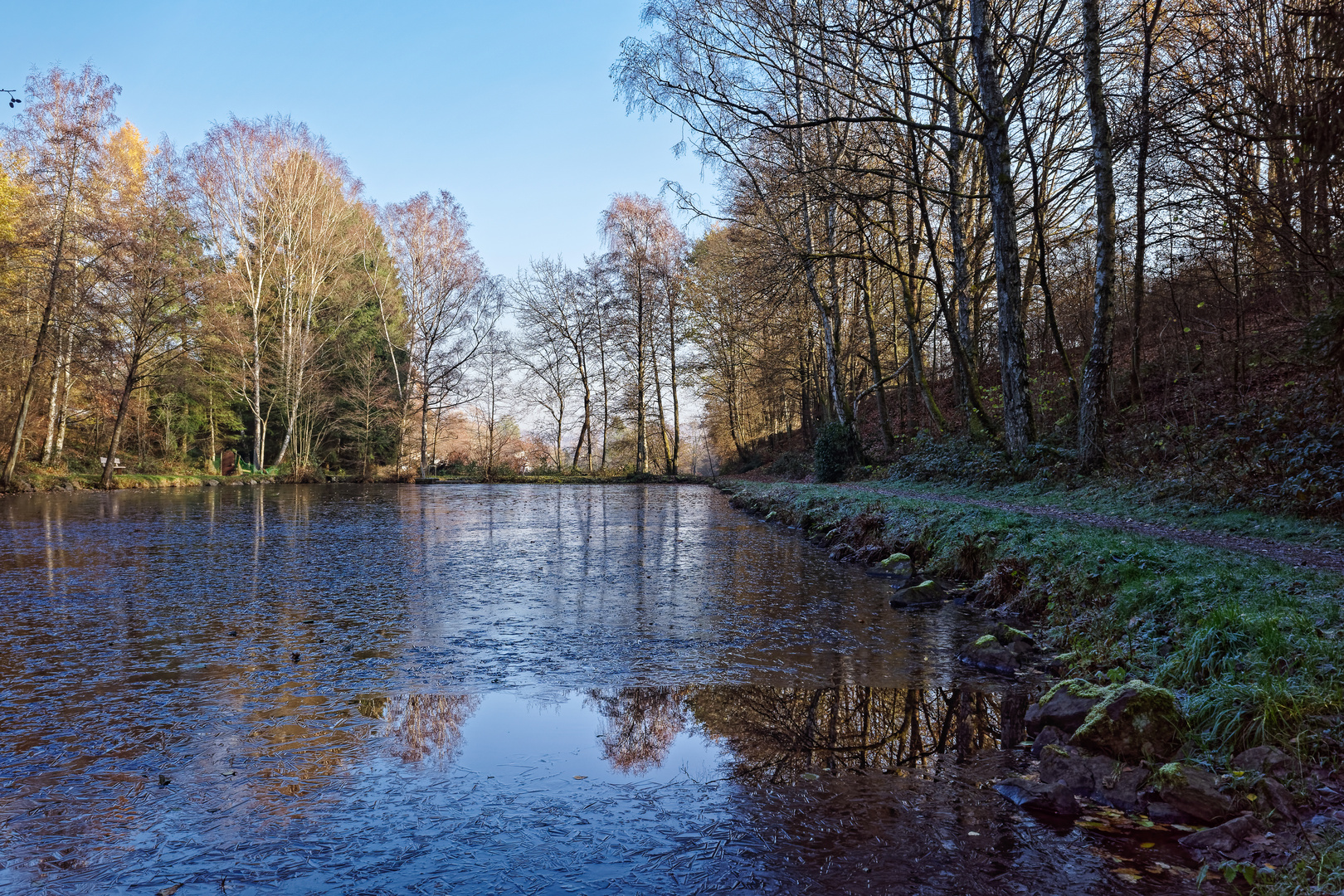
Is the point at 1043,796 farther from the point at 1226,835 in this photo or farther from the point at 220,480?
the point at 220,480

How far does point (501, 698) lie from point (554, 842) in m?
1.80

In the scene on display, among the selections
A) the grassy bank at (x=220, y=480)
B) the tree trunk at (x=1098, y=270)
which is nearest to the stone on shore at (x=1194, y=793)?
the tree trunk at (x=1098, y=270)

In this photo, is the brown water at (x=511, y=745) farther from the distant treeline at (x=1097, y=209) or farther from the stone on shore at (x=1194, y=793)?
the distant treeline at (x=1097, y=209)

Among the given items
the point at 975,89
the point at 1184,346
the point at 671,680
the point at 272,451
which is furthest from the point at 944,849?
the point at 272,451

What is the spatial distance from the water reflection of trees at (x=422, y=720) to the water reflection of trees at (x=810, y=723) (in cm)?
77

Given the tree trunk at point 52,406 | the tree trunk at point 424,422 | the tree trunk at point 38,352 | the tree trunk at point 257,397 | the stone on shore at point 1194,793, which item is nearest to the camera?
the stone on shore at point 1194,793

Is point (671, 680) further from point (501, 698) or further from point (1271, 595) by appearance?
point (1271, 595)

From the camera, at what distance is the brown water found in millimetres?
2621

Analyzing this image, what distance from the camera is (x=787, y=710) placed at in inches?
169

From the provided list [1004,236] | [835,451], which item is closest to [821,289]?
[835,451]

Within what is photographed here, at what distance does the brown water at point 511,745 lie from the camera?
2.62 metres

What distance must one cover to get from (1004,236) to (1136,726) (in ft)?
32.5

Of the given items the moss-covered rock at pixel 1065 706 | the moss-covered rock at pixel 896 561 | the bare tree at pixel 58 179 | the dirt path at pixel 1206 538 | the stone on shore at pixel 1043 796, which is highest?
the bare tree at pixel 58 179

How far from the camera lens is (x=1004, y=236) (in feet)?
38.3
